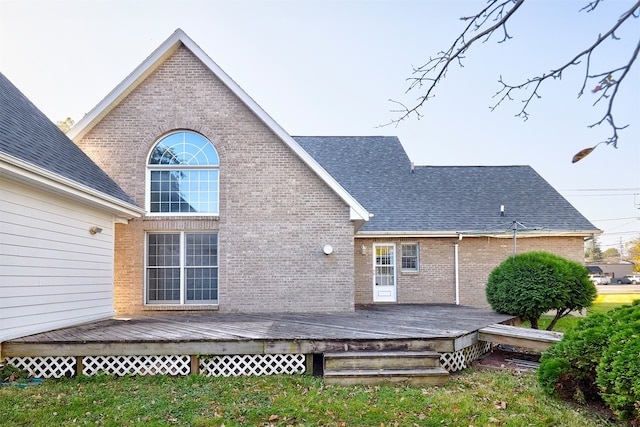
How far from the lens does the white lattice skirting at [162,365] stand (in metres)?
6.24

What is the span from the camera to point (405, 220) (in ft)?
45.2

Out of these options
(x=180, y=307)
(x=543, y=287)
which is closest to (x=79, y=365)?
(x=180, y=307)

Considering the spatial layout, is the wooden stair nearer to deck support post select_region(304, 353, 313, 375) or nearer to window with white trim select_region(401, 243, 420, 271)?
deck support post select_region(304, 353, 313, 375)

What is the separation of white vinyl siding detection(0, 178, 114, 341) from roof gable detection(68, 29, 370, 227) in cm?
258

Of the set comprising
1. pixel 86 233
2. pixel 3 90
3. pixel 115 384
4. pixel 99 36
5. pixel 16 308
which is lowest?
pixel 115 384

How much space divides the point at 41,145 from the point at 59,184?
4.06 feet

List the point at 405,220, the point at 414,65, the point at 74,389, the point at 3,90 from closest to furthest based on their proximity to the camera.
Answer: the point at 414,65 < the point at 74,389 < the point at 3,90 < the point at 405,220

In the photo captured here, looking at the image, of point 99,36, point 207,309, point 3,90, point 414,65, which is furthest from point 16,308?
point 99,36

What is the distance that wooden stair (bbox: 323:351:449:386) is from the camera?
5688mm

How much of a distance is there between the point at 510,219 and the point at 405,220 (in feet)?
13.2

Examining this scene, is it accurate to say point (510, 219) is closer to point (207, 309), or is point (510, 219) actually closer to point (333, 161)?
point (333, 161)

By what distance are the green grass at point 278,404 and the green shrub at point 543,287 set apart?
3.58m

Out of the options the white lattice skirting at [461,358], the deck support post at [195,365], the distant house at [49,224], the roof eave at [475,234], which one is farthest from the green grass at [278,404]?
the roof eave at [475,234]

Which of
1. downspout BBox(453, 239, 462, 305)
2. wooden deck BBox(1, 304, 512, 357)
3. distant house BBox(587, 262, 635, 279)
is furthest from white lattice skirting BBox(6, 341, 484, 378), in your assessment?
distant house BBox(587, 262, 635, 279)
